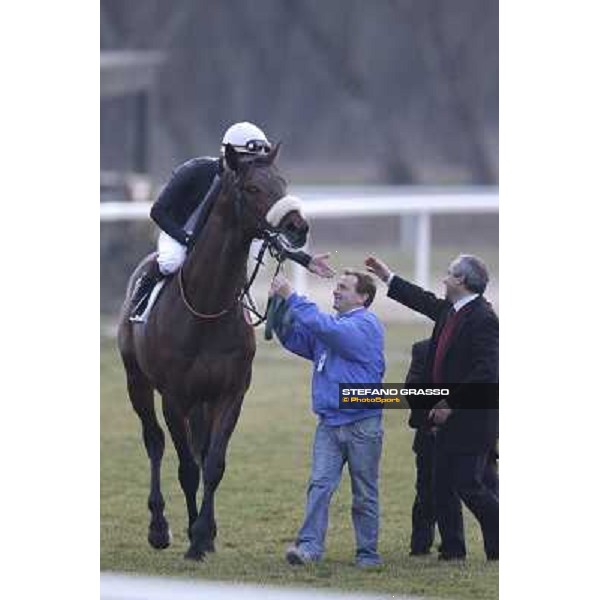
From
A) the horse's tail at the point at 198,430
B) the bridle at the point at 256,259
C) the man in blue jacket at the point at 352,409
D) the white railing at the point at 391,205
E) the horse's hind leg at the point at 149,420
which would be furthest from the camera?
the white railing at the point at 391,205

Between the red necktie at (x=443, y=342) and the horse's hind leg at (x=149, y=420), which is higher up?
the red necktie at (x=443, y=342)

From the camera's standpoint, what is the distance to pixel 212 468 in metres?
8.66

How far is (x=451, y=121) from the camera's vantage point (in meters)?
9.91

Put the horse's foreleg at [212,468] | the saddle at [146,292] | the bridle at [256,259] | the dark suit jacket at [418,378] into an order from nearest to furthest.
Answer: the bridle at [256,259]
the dark suit jacket at [418,378]
the horse's foreleg at [212,468]
the saddle at [146,292]

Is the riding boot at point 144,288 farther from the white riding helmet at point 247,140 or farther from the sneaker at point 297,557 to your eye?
the sneaker at point 297,557

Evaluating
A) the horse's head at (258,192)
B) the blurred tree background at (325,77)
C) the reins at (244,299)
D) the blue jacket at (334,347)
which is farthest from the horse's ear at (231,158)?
the blurred tree background at (325,77)

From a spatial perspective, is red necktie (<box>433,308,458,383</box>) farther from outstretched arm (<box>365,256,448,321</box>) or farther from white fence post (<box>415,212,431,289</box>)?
white fence post (<box>415,212,431,289</box>)

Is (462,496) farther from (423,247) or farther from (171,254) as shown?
(423,247)

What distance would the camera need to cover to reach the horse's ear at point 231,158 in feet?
27.1

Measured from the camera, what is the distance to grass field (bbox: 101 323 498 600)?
831 centimetres

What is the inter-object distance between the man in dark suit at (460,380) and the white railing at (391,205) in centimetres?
193

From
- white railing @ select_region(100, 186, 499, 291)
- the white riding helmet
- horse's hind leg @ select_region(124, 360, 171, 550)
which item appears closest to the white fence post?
white railing @ select_region(100, 186, 499, 291)
